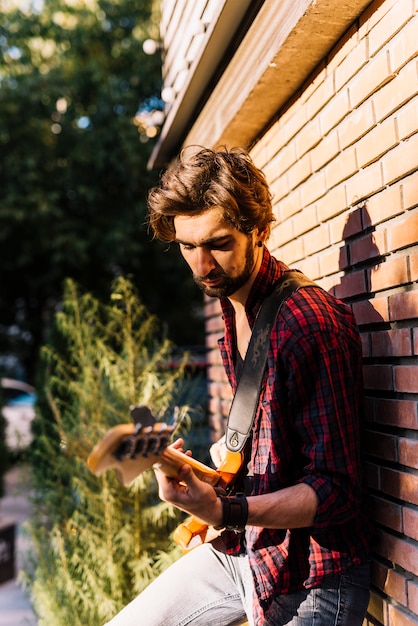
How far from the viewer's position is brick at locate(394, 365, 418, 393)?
5.90 feet

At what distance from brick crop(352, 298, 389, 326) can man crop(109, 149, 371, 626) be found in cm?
23

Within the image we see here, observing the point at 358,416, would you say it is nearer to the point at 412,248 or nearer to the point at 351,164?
the point at 412,248

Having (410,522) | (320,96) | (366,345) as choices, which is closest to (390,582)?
(410,522)

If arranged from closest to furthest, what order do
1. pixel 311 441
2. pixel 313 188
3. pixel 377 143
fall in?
pixel 311 441
pixel 377 143
pixel 313 188

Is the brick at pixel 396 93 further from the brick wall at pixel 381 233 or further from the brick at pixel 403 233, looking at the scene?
the brick at pixel 403 233

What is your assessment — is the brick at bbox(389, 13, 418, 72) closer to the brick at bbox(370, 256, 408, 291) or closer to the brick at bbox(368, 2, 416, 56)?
the brick at bbox(368, 2, 416, 56)

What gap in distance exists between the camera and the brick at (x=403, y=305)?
1.81 m

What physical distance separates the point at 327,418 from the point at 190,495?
366 millimetres

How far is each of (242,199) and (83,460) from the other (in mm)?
2246

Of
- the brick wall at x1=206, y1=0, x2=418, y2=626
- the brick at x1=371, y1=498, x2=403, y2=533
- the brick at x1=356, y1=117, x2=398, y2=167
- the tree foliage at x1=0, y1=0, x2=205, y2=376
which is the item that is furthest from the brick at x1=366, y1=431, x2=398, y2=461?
the tree foliage at x1=0, y1=0, x2=205, y2=376

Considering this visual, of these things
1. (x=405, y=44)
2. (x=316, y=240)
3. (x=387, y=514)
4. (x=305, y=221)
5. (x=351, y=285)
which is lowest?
(x=387, y=514)

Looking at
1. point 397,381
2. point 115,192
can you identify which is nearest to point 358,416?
point 397,381

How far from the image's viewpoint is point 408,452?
1.83 meters

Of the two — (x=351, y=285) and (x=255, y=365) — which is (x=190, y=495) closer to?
(x=255, y=365)
